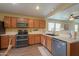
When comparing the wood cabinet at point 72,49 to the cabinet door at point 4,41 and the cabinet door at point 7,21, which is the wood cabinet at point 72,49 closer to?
the cabinet door at point 4,41

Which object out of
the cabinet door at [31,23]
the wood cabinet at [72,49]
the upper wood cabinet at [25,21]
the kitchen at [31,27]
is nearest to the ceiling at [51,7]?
the kitchen at [31,27]

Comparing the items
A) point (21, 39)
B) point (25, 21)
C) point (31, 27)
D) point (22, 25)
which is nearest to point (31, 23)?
point (31, 27)

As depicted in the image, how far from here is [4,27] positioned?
461 centimetres

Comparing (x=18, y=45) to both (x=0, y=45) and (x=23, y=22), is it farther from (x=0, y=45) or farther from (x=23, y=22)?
(x=23, y=22)

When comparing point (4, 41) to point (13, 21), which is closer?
point (4, 41)

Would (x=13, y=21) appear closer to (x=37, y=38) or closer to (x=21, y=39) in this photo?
(x=21, y=39)

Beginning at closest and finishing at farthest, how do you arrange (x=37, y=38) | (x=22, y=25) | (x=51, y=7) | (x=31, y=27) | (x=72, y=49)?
1. (x=72, y=49)
2. (x=51, y=7)
3. (x=22, y=25)
4. (x=37, y=38)
5. (x=31, y=27)

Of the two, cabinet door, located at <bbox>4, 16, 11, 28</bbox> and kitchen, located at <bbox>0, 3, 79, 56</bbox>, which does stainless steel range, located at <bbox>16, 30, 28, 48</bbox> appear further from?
cabinet door, located at <bbox>4, 16, 11, 28</bbox>

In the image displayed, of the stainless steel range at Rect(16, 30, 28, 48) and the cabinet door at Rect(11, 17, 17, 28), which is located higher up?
the cabinet door at Rect(11, 17, 17, 28)

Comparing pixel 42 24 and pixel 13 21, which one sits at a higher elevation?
pixel 13 21

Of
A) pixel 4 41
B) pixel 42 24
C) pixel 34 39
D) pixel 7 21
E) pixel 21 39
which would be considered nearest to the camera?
pixel 4 41

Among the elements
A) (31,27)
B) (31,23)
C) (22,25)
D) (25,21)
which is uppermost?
(25,21)

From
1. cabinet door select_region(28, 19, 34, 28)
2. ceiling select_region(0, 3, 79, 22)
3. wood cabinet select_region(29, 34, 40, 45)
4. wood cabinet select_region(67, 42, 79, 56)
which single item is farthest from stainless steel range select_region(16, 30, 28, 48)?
wood cabinet select_region(67, 42, 79, 56)

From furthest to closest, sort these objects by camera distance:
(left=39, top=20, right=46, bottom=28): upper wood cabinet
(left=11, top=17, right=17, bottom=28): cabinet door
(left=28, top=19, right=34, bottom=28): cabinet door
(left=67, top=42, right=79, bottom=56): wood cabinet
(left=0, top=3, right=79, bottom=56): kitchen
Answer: (left=39, top=20, right=46, bottom=28): upper wood cabinet → (left=28, top=19, right=34, bottom=28): cabinet door → (left=11, top=17, right=17, bottom=28): cabinet door → (left=0, top=3, right=79, bottom=56): kitchen → (left=67, top=42, right=79, bottom=56): wood cabinet
